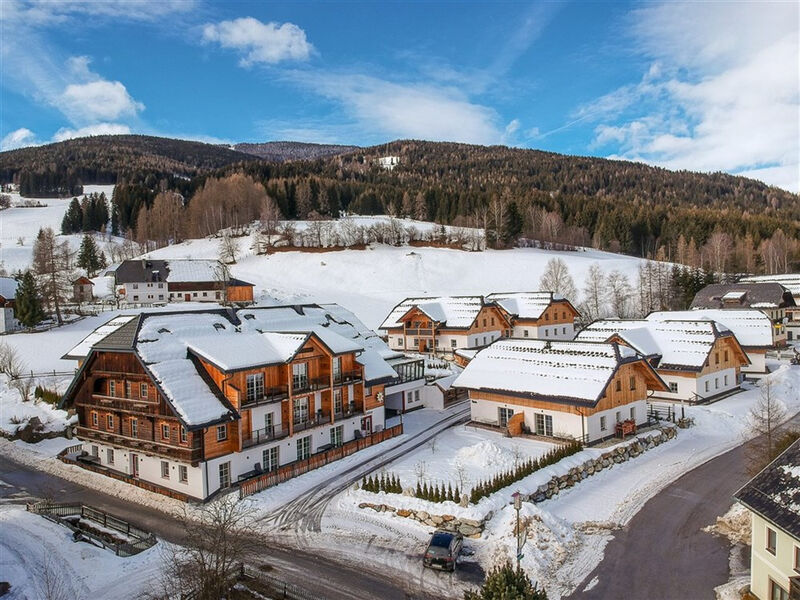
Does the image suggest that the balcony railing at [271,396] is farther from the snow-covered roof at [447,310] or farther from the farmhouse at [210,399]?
the snow-covered roof at [447,310]

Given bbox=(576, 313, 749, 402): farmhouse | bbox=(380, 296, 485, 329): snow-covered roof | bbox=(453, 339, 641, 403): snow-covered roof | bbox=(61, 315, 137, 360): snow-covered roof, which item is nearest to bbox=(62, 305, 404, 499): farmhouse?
bbox=(453, 339, 641, 403): snow-covered roof

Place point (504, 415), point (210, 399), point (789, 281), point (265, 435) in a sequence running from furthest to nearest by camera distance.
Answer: point (789, 281), point (504, 415), point (265, 435), point (210, 399)

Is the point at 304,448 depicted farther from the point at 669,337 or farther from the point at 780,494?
the point at 669,337

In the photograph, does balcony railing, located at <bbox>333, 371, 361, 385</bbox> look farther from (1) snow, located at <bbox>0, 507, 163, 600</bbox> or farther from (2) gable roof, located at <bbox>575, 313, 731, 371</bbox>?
(2) gable roof, located at <bbox>575, 313, 731, 371</bbox>

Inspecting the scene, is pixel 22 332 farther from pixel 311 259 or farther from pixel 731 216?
pixel 731 216

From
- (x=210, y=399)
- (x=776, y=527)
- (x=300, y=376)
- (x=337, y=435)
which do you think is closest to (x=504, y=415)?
(x=337, y=435)

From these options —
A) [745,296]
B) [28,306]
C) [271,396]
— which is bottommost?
[271,396]

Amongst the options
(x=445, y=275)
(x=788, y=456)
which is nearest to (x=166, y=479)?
(x=788, y=456)
